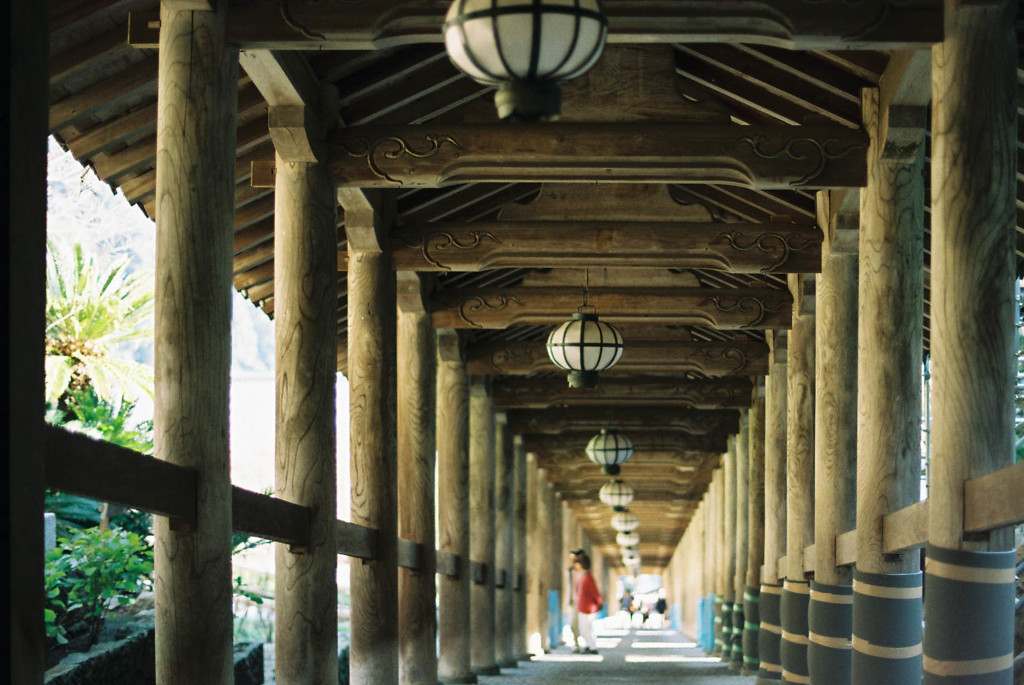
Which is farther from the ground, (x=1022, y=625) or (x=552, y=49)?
Answer: (x=552, y=49)

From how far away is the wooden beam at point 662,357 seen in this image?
14820 millimetres

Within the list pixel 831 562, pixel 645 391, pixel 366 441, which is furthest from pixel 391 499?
pixel 645 391

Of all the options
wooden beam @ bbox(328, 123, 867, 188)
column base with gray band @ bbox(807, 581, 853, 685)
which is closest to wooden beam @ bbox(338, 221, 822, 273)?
wooden beam @ bbox(328, 123, 867, 188)

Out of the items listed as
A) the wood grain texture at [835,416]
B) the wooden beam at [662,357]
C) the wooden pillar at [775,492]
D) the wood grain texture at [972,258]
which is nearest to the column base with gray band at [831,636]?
the wood grain texture at [835,416]

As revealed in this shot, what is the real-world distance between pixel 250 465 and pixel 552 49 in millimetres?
52942

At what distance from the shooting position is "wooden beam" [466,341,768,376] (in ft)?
48.6

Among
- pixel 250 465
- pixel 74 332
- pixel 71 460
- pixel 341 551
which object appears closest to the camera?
pixel 71 460

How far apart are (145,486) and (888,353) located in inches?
174

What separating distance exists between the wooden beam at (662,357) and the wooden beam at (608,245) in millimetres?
3827

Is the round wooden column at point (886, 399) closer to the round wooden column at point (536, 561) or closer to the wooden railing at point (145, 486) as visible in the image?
the wooden railing at point (145, 486)

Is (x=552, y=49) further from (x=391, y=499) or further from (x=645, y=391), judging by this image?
(x=645, y=391)

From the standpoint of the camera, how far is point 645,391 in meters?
17.5

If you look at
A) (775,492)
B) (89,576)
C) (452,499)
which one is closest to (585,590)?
(452,499)

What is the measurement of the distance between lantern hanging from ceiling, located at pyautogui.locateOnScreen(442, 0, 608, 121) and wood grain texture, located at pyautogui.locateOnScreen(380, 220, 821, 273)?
615 centimetres
